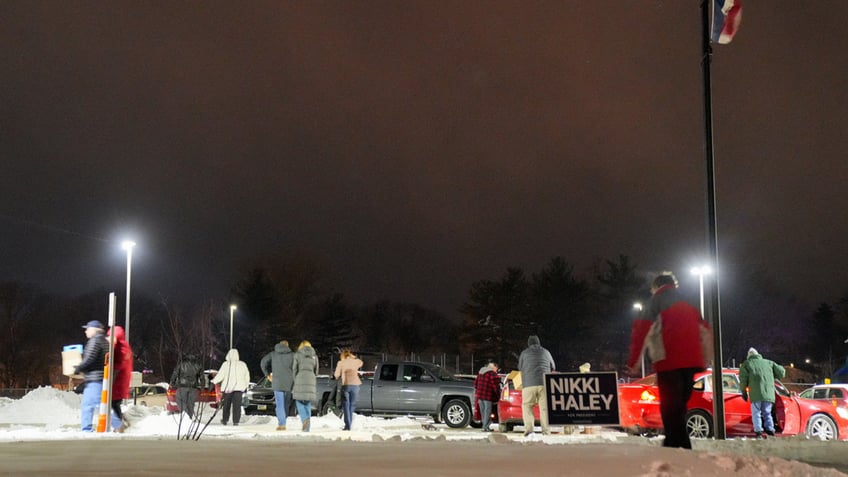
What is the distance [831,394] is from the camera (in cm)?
1869

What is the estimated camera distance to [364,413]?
22344 millimetres

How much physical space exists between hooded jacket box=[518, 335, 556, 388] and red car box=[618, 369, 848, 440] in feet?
7.39

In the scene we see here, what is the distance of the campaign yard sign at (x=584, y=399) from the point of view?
42.4ft

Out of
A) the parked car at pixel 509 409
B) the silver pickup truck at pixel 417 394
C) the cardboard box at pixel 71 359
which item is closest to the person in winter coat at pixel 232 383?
the silver pickup truck at pixel 417 394

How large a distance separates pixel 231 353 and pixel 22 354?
5898 centimetres

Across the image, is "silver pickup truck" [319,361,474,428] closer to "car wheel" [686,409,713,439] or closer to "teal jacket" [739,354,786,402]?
"car wheel" [686,409,713,439]

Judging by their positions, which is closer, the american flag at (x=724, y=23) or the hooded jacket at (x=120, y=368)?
the hooded jacket at (x=120, y=368)

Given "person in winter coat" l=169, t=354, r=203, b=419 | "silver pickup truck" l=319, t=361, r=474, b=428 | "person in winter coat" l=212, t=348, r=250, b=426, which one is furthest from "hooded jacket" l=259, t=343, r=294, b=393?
"silver pickup truck" l=319, t=361, r=474, b=428

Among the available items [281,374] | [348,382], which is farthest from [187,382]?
[348,382]

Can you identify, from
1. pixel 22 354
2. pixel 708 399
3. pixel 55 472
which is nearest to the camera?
pixel 55 472

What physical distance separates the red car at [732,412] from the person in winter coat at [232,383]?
789 centimetres

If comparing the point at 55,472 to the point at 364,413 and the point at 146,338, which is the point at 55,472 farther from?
the point at 146,338

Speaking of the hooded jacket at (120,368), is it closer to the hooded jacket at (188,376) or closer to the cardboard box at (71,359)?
the cardboard box at (71,359)

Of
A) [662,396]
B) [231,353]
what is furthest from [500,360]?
[662,396]
